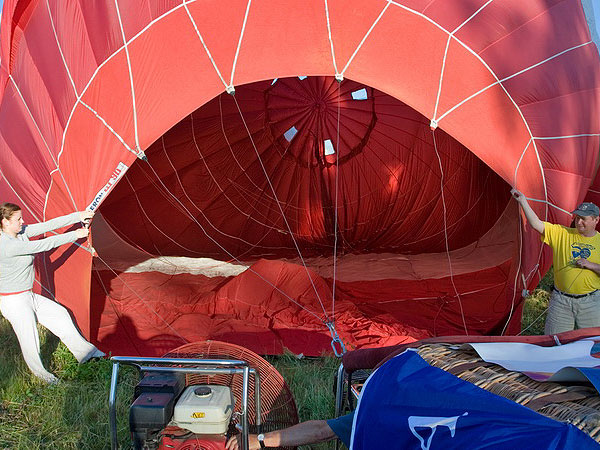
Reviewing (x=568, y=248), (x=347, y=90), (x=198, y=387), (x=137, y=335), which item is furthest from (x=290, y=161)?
(x=198, y=387)

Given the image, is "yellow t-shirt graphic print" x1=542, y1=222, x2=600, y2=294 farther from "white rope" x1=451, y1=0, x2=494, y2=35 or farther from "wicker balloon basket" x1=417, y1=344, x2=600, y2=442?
"wicker balloon basket" x1=417, y1=344, x2=600, y2=442

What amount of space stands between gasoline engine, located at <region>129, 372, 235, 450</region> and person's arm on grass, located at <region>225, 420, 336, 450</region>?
0.05 m

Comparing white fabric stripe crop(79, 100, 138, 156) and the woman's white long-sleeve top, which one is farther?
white fabric stripe crop(79, 100, 138, 156)

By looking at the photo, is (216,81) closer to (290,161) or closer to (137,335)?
(137,335)

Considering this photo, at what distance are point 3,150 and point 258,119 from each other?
2850 mm

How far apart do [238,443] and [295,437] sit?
0.18 meters

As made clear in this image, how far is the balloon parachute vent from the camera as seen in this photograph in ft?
6.72

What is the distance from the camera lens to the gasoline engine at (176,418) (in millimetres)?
1701

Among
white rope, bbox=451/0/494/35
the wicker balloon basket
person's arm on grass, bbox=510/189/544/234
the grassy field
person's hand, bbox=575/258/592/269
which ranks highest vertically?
white rope, bbox=451/0/494/35

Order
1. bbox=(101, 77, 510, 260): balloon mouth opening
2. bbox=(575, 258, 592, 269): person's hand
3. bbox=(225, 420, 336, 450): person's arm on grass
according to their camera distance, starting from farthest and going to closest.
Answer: bbox=(101, 77, 510, 260): balloon mouth opening → bbox=(575, 258, 592, 269): person's hand → bbox=(225, 420, 336, 450): person's arm on grass

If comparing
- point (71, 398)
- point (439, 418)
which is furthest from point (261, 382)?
point (71, 398)

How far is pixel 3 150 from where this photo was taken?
3.80 metres

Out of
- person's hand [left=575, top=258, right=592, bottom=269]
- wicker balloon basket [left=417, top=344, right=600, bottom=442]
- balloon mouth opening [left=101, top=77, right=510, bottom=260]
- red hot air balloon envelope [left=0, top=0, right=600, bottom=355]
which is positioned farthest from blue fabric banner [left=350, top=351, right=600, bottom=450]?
balloon mouth opening [left=101, top=77, right=510, bottom=260]

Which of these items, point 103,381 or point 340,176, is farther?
point 340,176
